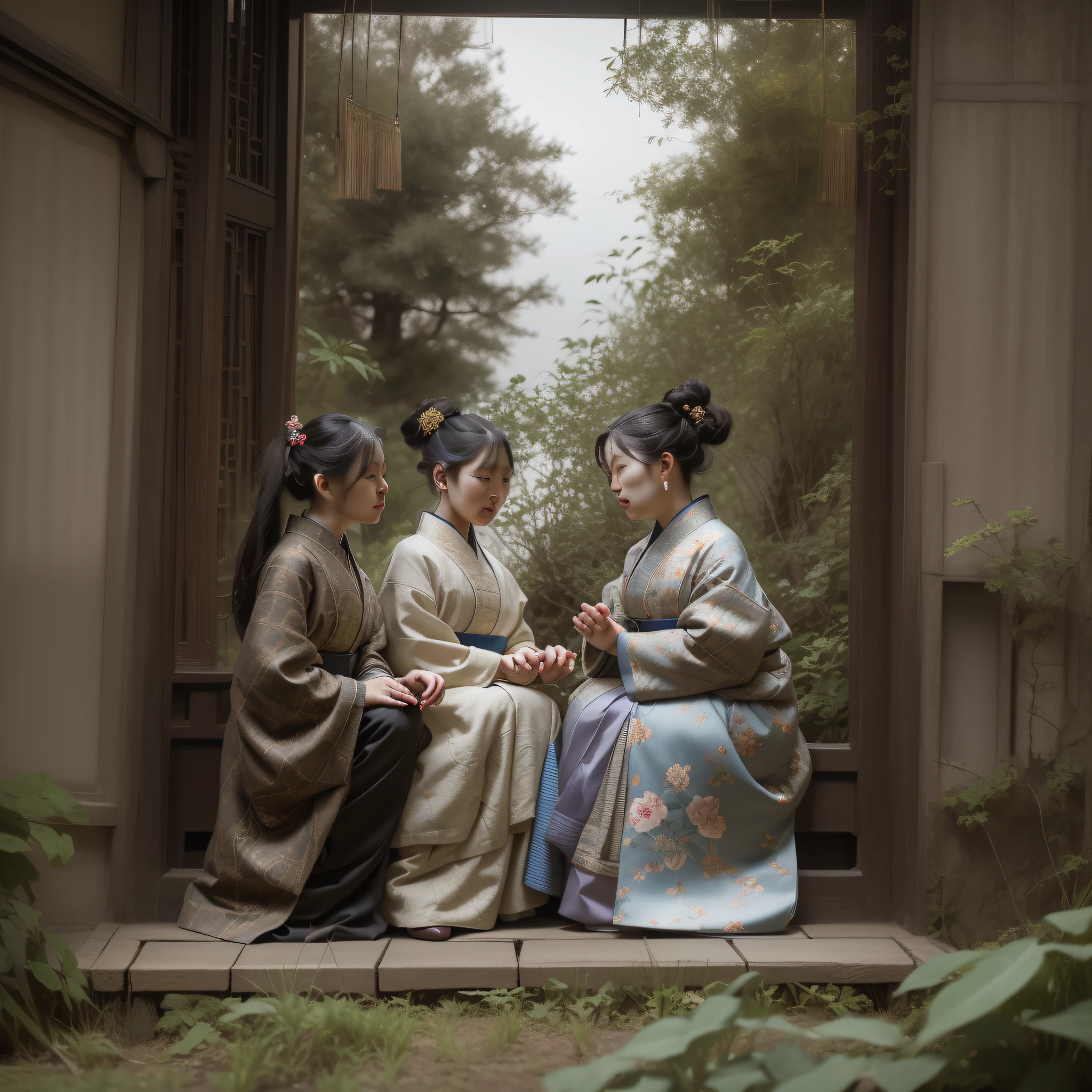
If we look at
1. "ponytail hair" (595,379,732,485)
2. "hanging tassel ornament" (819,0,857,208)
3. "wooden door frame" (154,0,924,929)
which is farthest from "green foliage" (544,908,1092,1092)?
"hanging tassel ornament" (819,0,857,208)

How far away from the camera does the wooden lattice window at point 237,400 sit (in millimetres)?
4051

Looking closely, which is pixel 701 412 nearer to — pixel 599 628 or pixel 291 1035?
pixel 599 628

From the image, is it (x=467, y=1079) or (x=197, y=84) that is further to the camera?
(x=197, y=84)

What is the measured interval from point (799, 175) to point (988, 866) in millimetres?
2884

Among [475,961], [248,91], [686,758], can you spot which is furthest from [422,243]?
[475,961]

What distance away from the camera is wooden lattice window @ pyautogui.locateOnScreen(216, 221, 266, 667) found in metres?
4.05

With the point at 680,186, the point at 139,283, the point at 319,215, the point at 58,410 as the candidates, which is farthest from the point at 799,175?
the point at 58,410

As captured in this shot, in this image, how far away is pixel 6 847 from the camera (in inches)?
113

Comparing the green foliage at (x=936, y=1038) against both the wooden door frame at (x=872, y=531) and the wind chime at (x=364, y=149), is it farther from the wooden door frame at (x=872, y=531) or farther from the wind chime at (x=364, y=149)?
the wind chime at (x=364, y=149)

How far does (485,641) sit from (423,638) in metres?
0.28

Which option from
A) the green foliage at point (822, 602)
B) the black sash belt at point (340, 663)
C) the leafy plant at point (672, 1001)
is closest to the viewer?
the leafy plant at point (672, 1001)

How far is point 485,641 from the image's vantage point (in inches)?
155

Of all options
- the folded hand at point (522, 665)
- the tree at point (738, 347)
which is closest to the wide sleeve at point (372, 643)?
the folded hand at point (522, 665)

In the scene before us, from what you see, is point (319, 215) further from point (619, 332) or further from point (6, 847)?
point (6, 847)
